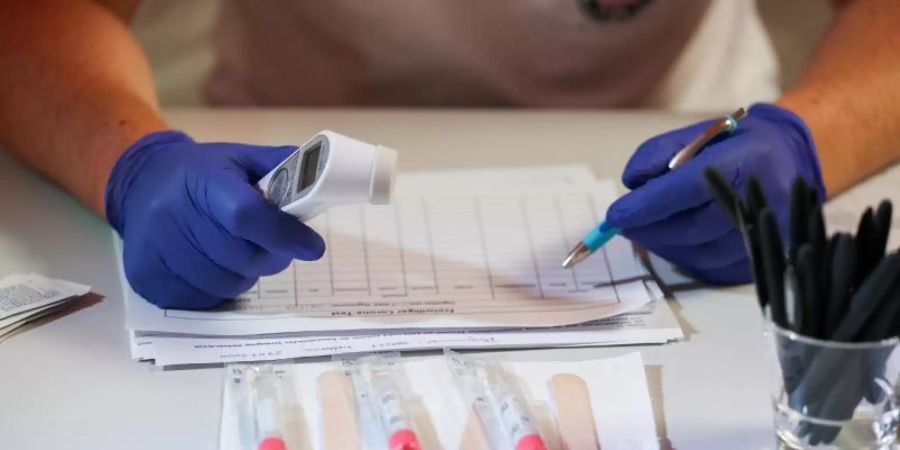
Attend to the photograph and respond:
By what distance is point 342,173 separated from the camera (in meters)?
0.53

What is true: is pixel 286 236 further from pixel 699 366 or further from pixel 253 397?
pixel 699 366

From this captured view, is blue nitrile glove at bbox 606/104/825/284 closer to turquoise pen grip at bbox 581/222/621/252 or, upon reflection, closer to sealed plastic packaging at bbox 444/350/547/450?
turquoise pen grip at bbox 581/222/621/252

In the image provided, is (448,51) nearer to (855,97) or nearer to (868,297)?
(855,97)

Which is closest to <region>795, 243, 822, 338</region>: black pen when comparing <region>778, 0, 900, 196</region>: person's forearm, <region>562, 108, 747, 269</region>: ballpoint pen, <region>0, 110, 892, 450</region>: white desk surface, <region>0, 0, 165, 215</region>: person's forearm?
<region>0, 110, 892, 450</region>: white desk surface

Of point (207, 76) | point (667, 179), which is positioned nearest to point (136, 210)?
point (667, 179)

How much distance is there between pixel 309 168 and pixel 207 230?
0.34ft

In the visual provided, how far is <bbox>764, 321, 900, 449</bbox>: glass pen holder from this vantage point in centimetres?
47

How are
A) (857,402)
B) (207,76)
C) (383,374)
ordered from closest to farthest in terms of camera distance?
(857,402)
(383,374)
(207,76)

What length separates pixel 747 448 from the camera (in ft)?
1.78

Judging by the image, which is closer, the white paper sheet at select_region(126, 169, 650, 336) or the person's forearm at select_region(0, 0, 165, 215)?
the white paper sheet at select_region(126, 169, 650, 336)

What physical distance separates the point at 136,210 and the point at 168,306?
0.21 ft

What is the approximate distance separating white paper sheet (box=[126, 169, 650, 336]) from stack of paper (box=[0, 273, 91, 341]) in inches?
1.5

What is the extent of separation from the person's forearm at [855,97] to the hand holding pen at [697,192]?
0.30 feet

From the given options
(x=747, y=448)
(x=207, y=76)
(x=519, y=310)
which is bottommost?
(x=747, y=448)
